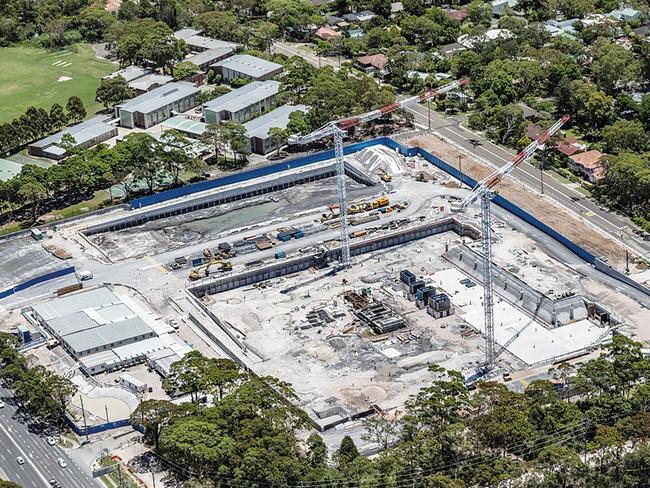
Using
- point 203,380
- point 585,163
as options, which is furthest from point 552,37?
point 203,380

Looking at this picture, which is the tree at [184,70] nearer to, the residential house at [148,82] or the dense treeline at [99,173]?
the residential house at [148,82]

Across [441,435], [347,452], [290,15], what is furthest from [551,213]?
[290,15]

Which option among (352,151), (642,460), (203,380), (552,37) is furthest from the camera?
(552,37)

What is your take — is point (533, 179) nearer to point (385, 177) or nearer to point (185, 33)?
point (385, 177)

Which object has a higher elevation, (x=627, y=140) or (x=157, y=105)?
(x=627, y=140)

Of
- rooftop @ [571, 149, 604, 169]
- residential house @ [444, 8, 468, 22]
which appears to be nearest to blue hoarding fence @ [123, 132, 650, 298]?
rooftop @ [571, 149, 604, 169]

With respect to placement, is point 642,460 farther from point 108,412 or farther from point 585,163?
point 585,163
